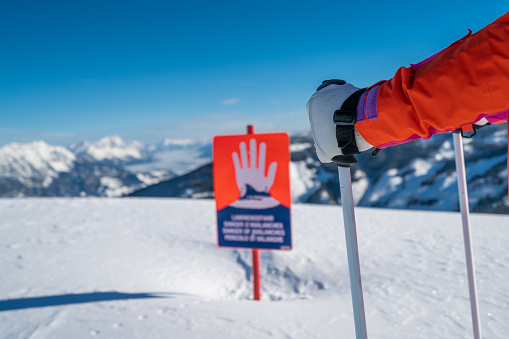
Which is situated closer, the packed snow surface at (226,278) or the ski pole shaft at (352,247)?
the ski pole shaft at (352,247)

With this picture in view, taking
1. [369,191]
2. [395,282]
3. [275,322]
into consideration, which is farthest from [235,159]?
[369,191]

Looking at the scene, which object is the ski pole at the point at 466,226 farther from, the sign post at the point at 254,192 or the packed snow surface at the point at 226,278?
the sign post at the point at 254,192

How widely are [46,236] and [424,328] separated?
15.0 ft

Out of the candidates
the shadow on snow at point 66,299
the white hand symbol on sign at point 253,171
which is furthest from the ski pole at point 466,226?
the shadow on snow at point 66,299

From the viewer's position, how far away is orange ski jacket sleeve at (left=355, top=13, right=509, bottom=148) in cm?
76

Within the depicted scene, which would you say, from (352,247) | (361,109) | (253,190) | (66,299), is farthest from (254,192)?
(361,109)

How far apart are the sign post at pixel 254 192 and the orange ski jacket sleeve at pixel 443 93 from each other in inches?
79.8

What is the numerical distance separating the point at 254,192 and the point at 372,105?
2257mm

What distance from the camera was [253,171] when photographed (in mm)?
3160

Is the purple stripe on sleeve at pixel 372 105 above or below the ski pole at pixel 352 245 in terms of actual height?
above

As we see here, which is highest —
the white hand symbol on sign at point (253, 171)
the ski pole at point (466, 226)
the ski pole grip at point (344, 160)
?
the white hand symbol on sign at point (253, 171)

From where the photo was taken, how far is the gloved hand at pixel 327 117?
1070mm

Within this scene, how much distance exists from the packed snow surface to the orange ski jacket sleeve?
1.50 m

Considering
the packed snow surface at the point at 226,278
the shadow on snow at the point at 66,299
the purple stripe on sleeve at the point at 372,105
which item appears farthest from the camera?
the shadow on snow at the point at 66,299
